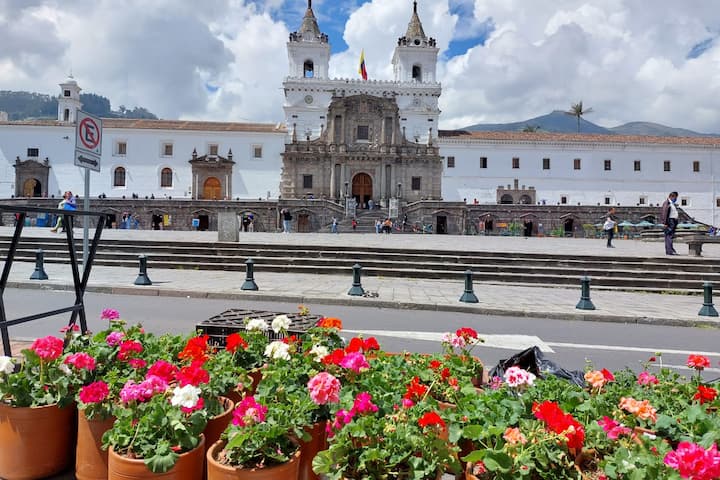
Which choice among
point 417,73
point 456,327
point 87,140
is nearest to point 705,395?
point 456,327

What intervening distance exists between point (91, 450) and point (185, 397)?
69 centimetres

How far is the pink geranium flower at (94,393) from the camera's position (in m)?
2.23

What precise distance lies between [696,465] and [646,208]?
148 feet

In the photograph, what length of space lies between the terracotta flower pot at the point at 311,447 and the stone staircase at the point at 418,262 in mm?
11380

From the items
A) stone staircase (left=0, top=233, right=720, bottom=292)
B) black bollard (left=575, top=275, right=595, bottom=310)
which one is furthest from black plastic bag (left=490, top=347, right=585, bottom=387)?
stone staircase (left=0, top=233, right=720, bottom=292)

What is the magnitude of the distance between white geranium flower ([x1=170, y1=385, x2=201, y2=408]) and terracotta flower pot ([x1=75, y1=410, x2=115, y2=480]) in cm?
48

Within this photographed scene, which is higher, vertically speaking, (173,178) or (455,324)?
(173,178)

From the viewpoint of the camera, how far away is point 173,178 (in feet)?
156

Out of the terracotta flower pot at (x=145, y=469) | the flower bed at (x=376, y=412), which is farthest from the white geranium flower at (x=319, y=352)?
the terracotta flower pot at (x=145, y=469)

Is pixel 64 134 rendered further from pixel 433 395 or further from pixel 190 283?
pixel 433 395

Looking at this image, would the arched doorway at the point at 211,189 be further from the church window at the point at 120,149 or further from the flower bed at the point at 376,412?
the flower bed at the point at 376,412

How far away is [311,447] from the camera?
232 cm

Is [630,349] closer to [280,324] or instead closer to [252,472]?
[280,324]

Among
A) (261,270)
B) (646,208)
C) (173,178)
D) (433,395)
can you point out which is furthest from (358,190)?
(433,395)
